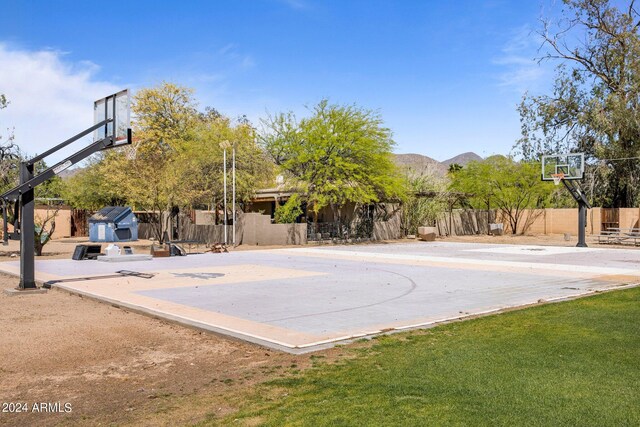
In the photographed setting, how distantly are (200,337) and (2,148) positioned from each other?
25.8 metres

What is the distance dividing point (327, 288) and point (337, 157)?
18.7 m

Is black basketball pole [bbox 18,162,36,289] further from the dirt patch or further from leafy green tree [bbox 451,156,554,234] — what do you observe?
leafy green tree [bbox 451,156,554,234]

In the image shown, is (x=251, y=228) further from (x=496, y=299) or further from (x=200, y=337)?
(x=200, y=337)

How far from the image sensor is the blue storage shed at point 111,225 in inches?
1473

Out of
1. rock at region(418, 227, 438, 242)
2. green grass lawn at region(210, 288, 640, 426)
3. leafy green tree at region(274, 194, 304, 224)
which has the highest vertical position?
leafy green tree at region(274, 194, 304, 224)

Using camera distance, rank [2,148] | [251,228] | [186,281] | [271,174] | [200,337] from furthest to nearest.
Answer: [271,174] < [251,228] < [2,148] < [186,281] < [200,337]

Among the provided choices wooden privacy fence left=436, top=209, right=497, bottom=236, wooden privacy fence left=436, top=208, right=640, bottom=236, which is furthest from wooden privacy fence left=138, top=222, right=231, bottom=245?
wooden privacy fence left=436, top=208, right=640, bottom=236

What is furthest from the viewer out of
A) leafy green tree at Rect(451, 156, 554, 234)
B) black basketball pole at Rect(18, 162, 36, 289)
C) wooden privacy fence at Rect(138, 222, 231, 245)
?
leafy green tree at Rect(451, 156, 554, 234)

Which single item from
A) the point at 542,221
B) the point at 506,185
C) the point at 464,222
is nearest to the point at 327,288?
the point at 464,222

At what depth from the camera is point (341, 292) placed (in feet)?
43.3

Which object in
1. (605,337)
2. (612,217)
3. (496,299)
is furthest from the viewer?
(612,217)

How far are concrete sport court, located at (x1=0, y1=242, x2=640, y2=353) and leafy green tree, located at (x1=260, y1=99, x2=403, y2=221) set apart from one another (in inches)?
358

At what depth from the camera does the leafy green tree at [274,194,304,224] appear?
107 feet

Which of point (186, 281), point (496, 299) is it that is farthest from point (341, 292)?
point (186, 281)
